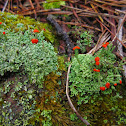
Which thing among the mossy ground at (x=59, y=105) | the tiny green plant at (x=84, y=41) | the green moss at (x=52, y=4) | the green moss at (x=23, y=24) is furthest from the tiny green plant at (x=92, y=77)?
the green moss at (x=52, y=4)

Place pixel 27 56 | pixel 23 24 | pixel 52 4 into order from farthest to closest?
pixel 52 4, pixel 23 24, pixel 27 56

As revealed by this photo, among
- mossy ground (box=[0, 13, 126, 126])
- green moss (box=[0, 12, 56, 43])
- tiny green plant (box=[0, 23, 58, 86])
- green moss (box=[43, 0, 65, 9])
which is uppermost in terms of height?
green moss (box=[43, 0, 65, 9])

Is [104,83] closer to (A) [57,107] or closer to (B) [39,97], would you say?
(A) [57,107]

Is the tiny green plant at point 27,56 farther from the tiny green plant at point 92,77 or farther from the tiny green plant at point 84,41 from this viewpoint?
the tiny green plant at point 84,41

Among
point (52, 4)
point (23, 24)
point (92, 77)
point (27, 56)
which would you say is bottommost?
point (92, 77)

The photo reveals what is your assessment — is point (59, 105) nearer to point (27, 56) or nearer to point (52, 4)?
point (27, 56)

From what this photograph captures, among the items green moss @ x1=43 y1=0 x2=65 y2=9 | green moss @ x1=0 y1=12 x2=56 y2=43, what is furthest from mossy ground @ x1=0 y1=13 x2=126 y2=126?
green moss @ x1=43 y1=0 x2=65 y2=9

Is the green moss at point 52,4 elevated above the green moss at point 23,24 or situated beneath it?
elevated above

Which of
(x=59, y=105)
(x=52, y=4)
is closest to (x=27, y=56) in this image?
(x=59, y=105)

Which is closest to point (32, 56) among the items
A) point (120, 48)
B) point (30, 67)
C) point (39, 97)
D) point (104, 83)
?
point (30, 67)

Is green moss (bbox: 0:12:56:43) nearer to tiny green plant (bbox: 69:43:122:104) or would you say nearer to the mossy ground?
the mossy ground

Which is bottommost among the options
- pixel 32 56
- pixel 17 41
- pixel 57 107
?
pixel 57 107
